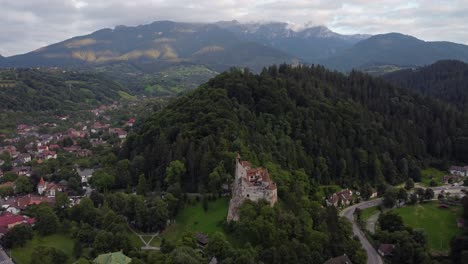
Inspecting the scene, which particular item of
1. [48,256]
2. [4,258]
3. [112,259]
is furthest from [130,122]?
[112,259]

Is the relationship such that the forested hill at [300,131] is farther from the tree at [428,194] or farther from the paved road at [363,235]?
the tree at [428,194]

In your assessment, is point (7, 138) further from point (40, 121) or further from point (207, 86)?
point (207, 86)

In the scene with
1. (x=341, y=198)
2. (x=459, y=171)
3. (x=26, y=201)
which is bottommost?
(x=459, y=171)

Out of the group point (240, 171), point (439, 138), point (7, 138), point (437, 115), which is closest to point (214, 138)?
point (240, 171)

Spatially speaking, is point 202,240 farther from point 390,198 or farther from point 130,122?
point 130,122

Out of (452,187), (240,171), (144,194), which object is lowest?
(452,187)

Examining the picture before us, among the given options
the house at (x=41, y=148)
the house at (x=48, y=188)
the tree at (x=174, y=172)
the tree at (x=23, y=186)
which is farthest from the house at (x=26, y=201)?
the house at (x=41, y=148)
